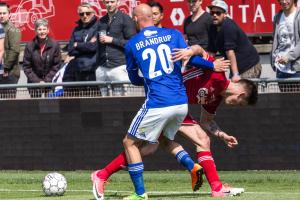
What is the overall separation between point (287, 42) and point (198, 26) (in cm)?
154

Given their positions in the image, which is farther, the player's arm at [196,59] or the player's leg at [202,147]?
the player's leg at [202,147]

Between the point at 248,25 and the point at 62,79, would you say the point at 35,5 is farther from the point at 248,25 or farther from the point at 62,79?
the point at 248,25

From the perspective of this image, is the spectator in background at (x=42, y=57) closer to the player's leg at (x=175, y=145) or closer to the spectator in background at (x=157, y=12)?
the spectator in background at (x=157, y=12)

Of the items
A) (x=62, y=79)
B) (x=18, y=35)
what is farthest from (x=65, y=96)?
(x=18, y=35)

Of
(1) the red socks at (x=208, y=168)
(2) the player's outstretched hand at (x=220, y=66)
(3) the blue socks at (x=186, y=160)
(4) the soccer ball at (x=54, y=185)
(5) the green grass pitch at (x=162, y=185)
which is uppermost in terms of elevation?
(2) the player's outstretched hand at (x=220, y=66)

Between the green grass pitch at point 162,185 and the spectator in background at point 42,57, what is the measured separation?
5.76ft

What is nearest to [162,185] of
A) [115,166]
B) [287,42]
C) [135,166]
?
[115,166]

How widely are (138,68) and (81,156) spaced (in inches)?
227

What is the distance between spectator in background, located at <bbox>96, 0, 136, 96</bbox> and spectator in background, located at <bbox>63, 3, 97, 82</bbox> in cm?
46

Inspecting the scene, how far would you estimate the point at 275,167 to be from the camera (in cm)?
1630

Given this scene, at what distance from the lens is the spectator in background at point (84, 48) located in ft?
58.5

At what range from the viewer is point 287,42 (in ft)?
53.3

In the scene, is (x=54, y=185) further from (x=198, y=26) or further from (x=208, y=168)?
(x=198, y=26)

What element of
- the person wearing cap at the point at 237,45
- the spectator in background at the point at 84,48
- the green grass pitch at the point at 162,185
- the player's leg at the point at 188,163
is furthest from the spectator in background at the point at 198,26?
the player's leg at the point at 188,163
